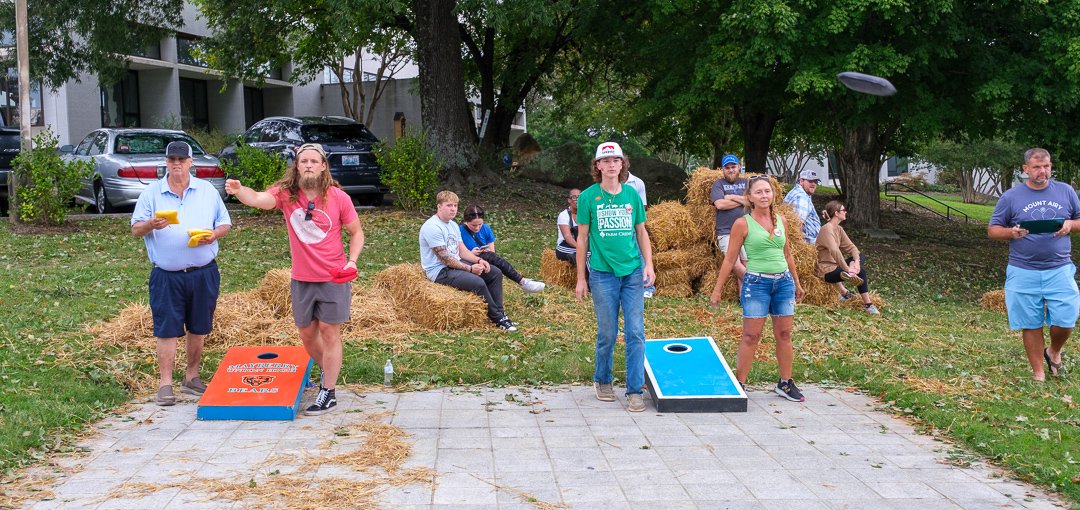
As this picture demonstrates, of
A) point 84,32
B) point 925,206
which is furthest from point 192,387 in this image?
point 925,206

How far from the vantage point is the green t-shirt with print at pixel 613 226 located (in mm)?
6715

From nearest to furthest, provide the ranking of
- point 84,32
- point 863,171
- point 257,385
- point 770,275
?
point 257,385, point 770,275, point 84,32, point 863,171

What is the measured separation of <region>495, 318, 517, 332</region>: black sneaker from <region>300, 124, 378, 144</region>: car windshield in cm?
969

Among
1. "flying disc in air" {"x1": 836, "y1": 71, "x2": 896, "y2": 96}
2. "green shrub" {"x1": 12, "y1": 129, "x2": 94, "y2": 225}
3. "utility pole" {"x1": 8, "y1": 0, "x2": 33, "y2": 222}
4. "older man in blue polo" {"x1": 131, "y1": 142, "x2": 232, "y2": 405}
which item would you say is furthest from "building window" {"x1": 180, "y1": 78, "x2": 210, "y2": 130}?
"older man in blue polo" {"x1": 131, "y1": 142, "x2": 232, "y2": 405}

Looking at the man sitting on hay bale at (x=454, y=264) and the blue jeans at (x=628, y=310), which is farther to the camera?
the man sitting on hay bale at (x=454, y=264)

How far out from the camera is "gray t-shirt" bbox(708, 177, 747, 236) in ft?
37.1

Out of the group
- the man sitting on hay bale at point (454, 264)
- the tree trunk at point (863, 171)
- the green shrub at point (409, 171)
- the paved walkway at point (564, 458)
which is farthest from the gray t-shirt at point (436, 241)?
the tree trunk at point (863, 171)

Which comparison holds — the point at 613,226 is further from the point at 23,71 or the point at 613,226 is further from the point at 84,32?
the point at 84,32

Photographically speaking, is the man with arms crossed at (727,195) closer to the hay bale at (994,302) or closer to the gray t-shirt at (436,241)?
the gray t-shirt at (436,241)

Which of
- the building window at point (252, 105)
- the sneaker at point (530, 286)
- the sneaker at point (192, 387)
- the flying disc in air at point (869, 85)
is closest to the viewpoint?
the sneaker at point (192, 387)

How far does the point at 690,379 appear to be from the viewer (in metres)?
7.06

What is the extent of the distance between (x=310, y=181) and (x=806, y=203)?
6.85m

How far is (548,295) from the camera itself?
1098 cm

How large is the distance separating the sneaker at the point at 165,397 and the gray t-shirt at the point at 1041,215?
618 centimetres
